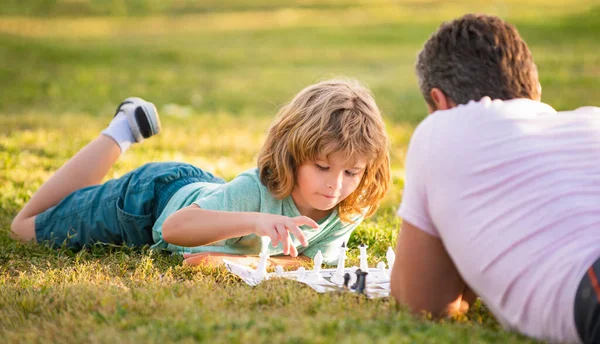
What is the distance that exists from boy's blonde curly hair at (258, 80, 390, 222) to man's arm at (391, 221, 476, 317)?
111 cm

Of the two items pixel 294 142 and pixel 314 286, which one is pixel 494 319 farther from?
pixel 294 142

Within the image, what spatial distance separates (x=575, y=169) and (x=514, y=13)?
78.9ft

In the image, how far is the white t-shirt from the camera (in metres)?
3.04

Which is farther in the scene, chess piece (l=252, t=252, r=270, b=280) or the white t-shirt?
chess piece (l=252, t=252, r=270, b=280)

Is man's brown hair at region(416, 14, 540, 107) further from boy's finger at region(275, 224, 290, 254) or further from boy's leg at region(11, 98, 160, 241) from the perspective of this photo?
boy's leg at region(11, 98, 160, 241)

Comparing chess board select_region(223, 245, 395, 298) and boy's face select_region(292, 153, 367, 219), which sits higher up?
boy's face select_region(292, 153, 367, 219)

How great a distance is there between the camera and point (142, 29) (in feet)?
82.9

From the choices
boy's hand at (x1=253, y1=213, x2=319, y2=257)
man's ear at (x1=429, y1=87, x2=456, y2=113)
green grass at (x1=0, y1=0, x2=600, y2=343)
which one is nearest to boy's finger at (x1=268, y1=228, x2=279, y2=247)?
boy's hand at (x1=253, y1=213, x2=319, y2=257)

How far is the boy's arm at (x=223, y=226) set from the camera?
12.6 ft

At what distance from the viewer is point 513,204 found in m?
3.10

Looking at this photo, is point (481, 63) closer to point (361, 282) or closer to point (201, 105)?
point (361, 282)

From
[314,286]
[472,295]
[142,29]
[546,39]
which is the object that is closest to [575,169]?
[472,295]

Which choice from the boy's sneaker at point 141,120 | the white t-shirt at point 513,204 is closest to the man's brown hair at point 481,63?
the white t-shirt at point 513,204

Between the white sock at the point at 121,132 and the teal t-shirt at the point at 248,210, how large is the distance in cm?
97
